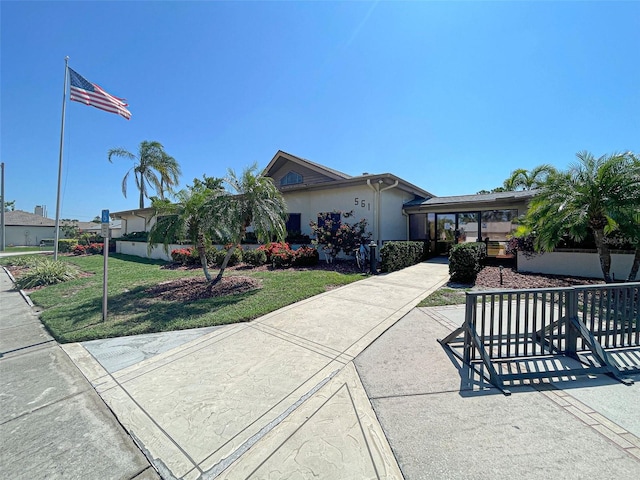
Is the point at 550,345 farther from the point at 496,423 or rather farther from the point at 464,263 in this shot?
the point at 464,263

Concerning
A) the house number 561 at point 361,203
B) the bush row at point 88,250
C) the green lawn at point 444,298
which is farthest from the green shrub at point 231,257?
the bush row at point 88,250

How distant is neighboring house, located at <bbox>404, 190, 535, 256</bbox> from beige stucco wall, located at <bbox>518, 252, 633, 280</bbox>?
205cm

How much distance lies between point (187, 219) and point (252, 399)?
254 inches

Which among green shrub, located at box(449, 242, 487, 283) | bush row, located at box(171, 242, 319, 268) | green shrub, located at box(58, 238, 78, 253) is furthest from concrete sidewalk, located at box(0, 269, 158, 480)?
green shrub, located at box(58, 238, 78, 253)

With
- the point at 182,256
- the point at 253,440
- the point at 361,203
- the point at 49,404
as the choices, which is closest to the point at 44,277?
the point at 182,256

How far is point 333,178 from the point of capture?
13898mm

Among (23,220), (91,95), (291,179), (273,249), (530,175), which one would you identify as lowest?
(273,249)

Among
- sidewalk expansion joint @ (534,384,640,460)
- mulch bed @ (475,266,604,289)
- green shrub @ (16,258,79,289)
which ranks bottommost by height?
sidewalk expansion joint @ (534,384,640,460)

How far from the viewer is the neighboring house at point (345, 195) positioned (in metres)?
12.2

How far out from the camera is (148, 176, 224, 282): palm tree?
7.54m

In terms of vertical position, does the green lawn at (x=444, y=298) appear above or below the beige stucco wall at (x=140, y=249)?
below

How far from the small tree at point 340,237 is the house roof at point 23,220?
50.2 m

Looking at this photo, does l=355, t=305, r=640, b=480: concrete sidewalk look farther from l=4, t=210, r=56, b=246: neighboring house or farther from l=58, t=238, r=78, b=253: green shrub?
l=4, t=210, r=56, b=246: neighboring house

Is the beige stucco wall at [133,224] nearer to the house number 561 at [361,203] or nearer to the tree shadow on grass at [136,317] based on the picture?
the tree shadow on grass at [136,317]
